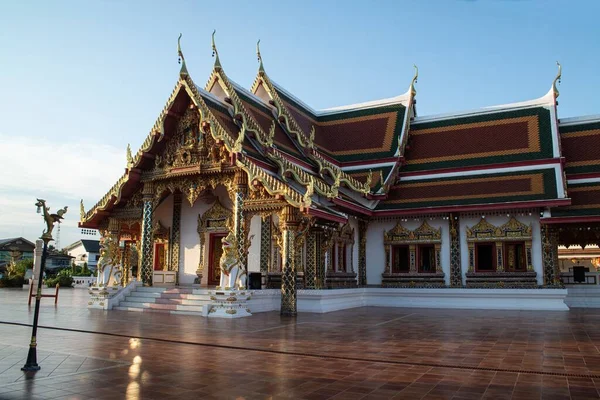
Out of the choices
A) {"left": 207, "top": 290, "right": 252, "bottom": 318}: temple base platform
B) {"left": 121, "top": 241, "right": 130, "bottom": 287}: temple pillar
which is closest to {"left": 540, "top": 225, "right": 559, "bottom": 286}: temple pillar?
{"left": 207, "top": 290, "right": 252, "bottom": 318}: temple base platform

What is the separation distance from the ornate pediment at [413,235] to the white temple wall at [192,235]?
5.04 meters

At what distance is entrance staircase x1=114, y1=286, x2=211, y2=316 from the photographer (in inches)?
481

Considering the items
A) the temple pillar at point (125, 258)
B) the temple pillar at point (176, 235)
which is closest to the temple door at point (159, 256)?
the temple pillar at point (176, 235)

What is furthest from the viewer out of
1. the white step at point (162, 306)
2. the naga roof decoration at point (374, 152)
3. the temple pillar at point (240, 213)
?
the naga roof decoration at point (374, 152)

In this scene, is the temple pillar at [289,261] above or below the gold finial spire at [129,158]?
below

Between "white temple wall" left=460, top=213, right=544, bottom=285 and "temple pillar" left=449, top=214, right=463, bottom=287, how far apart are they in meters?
0.11

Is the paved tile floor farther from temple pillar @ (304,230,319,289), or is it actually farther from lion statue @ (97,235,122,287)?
lion statue @ (97,235,122,287)

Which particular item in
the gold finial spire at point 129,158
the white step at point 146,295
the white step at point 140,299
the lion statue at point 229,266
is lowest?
the white step at point 140,299

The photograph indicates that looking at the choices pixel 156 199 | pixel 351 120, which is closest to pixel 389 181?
pixel 351 120

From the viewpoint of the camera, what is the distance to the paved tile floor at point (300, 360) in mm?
4590

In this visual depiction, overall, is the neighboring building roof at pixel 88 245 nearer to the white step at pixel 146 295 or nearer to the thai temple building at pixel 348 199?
the thai temple building at pixel 348 199

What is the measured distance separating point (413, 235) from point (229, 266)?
661 centimetres

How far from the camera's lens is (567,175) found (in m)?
16.1

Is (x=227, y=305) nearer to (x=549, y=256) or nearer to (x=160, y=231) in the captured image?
(x=160, y=231)
